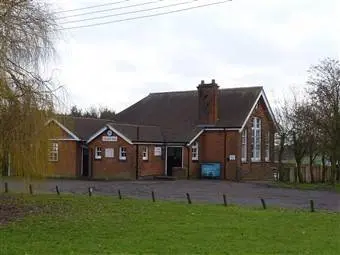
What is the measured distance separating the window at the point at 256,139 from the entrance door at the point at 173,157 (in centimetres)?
683

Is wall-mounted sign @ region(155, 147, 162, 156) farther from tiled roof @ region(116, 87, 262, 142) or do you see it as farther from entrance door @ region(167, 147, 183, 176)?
tiled roof @ region(116, 87, 262, 142)

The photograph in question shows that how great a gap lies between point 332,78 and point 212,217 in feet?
83.0

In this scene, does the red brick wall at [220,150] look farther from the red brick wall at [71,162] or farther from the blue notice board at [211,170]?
the red brick wall at [71,162]

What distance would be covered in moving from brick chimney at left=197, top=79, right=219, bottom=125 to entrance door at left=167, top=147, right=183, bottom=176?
3.36 meters

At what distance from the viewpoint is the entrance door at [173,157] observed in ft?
162

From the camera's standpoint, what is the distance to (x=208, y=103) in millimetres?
50688

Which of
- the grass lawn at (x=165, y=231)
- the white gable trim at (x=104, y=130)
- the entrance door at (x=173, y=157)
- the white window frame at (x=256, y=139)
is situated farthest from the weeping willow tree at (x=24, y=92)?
the white window frame at (x=256, y=139)

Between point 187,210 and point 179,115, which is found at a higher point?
point 179,115

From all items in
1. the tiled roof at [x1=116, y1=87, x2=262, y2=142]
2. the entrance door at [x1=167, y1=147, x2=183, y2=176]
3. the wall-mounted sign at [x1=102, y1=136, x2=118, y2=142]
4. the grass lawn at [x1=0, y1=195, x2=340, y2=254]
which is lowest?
the grass lawn at [x1=0, y1=195, x2=340, y2=254]

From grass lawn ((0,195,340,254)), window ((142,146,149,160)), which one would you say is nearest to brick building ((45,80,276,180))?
window ((142,146,149,160))

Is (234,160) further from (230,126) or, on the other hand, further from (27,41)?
(27,41)

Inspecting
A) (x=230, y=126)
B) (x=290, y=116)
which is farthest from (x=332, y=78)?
(x=230, y=126)

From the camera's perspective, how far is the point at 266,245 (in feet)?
44.2

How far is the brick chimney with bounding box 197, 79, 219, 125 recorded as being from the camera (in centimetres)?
5041
